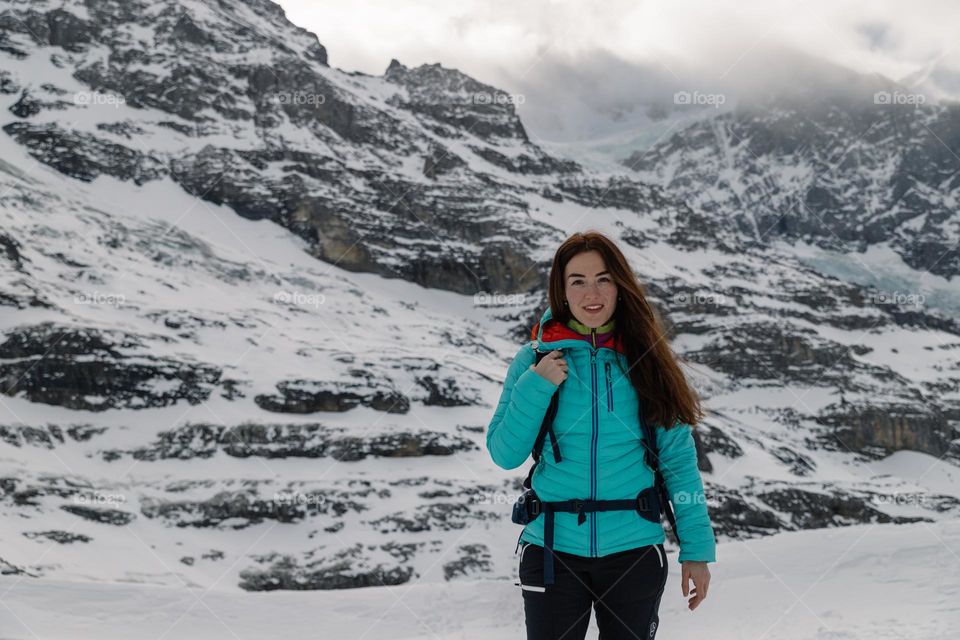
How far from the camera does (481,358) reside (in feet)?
252

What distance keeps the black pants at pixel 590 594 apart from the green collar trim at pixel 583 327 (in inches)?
42.7

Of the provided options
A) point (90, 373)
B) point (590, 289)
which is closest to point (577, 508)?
point (590, 289)

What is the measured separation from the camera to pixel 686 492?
12.2 feet

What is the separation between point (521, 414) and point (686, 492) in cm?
93

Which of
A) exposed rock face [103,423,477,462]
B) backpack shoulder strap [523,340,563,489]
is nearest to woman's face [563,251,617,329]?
backpack shoulder strap [523,340,563,489]

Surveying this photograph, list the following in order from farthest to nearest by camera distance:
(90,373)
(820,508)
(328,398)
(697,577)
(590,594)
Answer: (820,508) → (328,398) → (90,373) → (697,577) → (590,594)

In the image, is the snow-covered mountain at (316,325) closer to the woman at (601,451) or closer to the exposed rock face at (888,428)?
the exposed rock face at (888,428)

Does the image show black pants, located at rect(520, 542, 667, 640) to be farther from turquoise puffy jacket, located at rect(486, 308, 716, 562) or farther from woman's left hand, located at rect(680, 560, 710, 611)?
woman's left hand, located at rect(680, 560, 710, 611)

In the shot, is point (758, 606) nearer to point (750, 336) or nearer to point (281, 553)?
point (281, 553)

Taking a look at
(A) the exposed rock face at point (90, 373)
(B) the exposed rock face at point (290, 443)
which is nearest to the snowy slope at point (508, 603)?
(B) the exposed rock face at point (290, 443)

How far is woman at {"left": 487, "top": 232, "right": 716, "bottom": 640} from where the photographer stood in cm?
358

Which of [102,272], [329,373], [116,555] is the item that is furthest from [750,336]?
[116,555]

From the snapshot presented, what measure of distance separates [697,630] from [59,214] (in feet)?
300

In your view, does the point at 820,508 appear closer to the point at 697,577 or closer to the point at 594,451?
the point at 697,577
